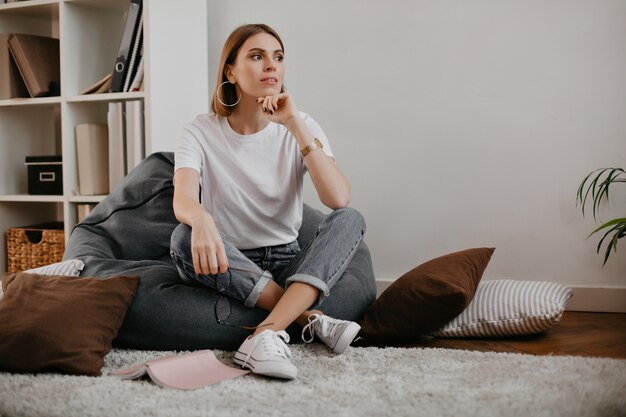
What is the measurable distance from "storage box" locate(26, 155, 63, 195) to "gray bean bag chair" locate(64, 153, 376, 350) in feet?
2.34

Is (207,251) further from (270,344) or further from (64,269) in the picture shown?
(64,269)

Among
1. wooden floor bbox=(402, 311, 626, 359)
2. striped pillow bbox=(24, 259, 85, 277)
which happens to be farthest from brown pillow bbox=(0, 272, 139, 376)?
wooden floor bbox=(402, 311, 626, 359)

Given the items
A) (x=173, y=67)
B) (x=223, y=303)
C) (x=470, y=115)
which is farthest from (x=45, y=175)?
(x=470, y=115)

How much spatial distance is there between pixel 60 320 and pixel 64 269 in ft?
1.50

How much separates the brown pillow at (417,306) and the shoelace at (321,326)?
0.53ft

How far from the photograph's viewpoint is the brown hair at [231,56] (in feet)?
7.21

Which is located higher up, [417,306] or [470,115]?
[470,115]

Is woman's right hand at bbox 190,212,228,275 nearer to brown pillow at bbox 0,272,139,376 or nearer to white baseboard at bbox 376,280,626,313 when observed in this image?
brown pillow at bbox 0,272,139,376

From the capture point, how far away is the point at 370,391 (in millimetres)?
1592

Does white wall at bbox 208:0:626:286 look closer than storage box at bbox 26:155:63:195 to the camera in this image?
Yes

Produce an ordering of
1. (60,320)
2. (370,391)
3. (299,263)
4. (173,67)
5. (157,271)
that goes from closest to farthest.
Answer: (370,391), (60,320), (299,263), (157,271), (173,67)

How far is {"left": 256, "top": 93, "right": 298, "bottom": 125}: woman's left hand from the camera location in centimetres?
209

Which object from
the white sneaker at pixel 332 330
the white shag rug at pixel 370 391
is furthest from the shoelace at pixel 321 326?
the white shag rug at pixel 370 391

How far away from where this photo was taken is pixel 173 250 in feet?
6.54
